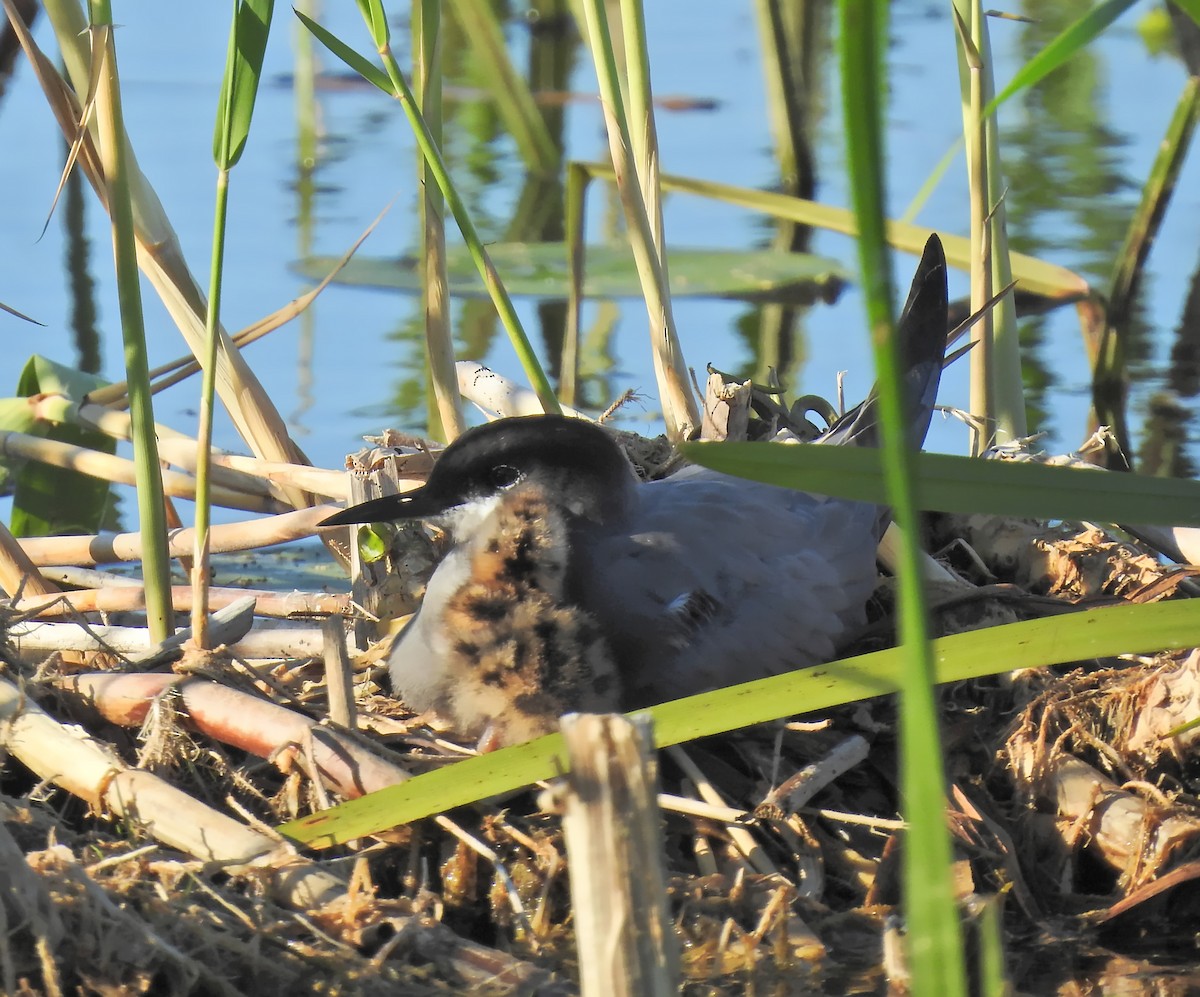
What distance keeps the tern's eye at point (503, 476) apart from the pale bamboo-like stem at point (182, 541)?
62 cm

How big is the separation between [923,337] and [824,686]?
1.57 m

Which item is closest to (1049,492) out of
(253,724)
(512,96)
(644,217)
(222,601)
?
(253,724)

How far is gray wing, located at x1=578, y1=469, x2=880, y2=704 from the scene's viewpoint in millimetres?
3062

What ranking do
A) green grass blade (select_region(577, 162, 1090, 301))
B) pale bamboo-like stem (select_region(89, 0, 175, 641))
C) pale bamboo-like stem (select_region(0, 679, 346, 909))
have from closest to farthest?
1. pale bamboo-like stem (select_region(0, 679, 346, 909))
2. pale bamboo-like stem (select_region(89, 0, 175, 641))
3. green grass blade (select_region(577, 162, 1090, 301))

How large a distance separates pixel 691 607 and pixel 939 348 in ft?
3.61

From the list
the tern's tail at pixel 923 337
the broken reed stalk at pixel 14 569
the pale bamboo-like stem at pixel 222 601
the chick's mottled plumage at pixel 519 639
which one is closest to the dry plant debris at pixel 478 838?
the chick's mottled plumage at pixel 519 639

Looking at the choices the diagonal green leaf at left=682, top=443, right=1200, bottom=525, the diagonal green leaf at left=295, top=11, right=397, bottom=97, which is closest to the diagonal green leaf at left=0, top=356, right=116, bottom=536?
the diagonal green leaf at left=295, top=11, right=397, bottom=97

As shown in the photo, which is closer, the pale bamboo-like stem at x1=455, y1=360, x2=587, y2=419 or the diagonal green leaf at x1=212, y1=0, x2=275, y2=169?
the diagonal green leaf at x1=212, y1=0, x2=275, y2=169

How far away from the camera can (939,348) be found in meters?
3.85

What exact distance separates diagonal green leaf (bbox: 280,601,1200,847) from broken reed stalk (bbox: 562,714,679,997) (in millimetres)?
642

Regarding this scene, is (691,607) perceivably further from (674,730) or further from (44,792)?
(44,792)

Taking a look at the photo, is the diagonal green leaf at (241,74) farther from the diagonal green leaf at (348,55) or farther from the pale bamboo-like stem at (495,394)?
the pale bamboo-like stem at (495,394)

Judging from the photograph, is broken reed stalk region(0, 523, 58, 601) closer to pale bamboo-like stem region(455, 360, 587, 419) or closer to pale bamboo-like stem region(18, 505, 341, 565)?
pale bamboo-like stem region(18, 505, 341, 565)

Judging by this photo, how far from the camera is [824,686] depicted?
2.46 metres
